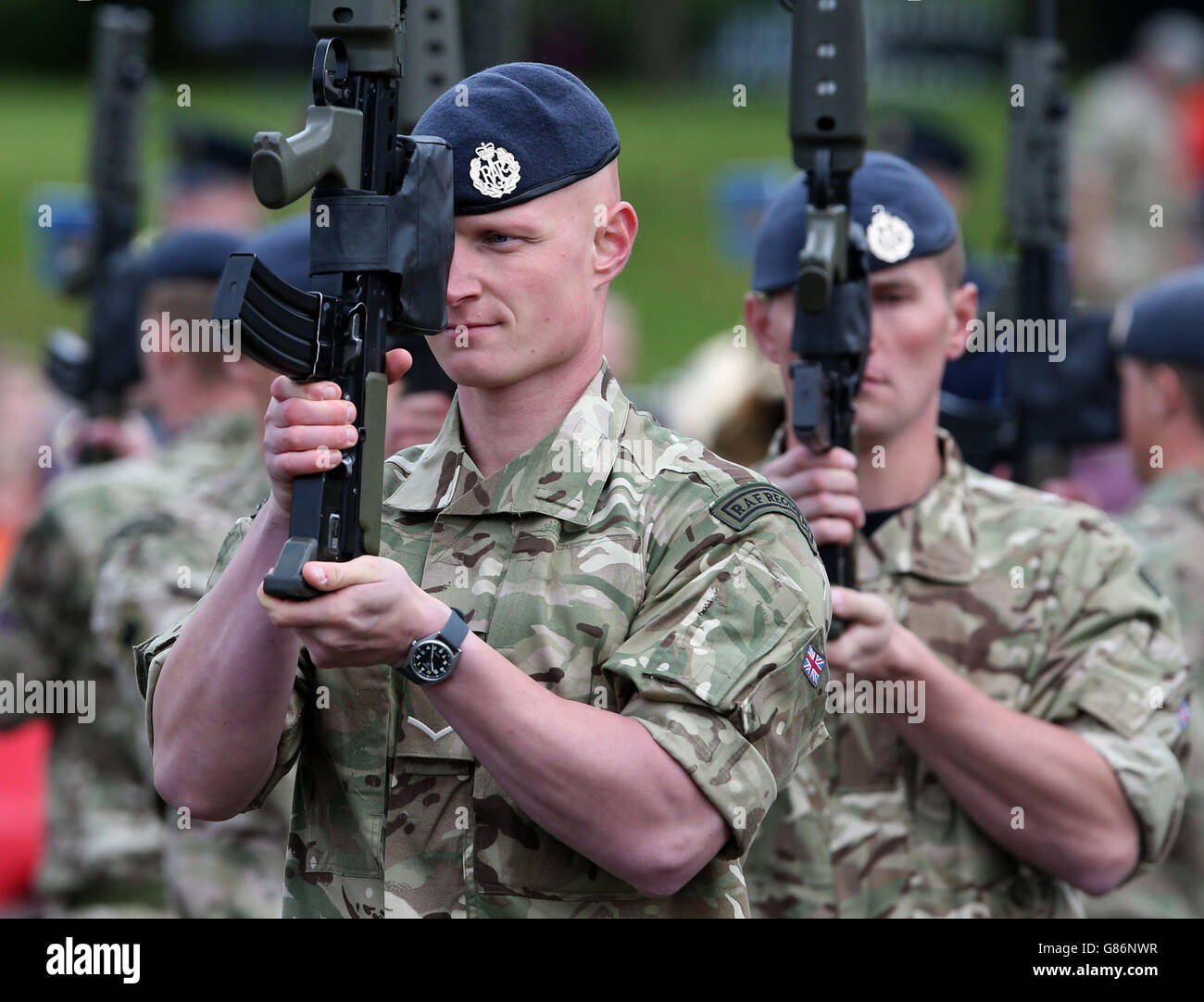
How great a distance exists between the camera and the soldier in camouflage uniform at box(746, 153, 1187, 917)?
404 cm

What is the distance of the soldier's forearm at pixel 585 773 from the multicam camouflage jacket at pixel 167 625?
2.23 m

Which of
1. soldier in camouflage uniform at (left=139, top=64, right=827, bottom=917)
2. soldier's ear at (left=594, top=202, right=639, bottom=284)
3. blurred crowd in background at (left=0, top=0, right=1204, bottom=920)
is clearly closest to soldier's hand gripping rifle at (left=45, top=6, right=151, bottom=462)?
blurred crowd in background at (left=0, top=0, right=1204, bottom=920)

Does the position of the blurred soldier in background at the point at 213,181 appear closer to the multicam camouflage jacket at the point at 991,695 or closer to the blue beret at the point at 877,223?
the blue beret at the point at 877,223

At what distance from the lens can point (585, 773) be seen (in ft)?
9.19

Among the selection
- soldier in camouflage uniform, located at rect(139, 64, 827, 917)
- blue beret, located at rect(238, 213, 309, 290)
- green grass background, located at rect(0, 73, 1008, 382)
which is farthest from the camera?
green grass background, located at rect(0, 73, 1008, 382)

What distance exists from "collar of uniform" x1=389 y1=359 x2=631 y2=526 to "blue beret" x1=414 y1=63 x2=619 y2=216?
1.17 feet

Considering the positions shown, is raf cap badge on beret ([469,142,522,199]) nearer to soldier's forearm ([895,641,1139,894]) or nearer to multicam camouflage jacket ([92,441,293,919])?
soldier's forearm ([895,641,1139,894])

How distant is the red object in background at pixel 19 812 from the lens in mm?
7004

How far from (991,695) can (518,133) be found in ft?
5.76

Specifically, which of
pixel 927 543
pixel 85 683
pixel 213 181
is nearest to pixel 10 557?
pixel 85 683

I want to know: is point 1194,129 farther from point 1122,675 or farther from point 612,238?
point 612,238
